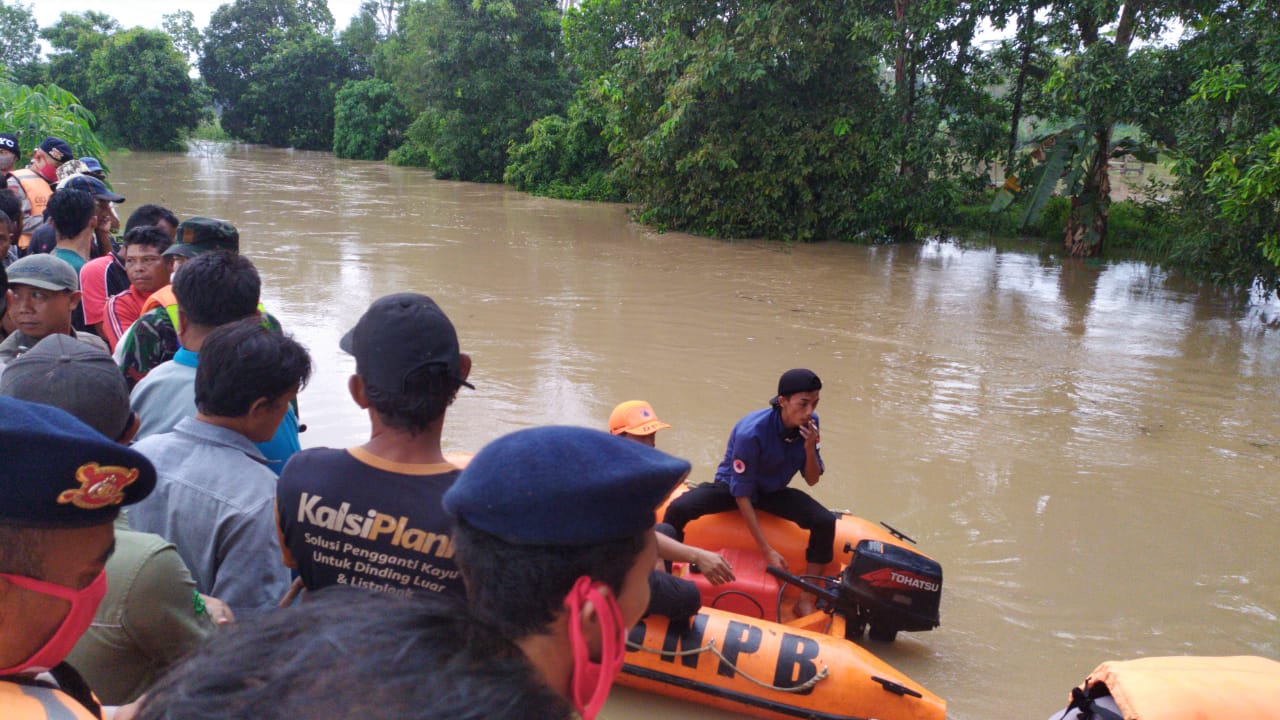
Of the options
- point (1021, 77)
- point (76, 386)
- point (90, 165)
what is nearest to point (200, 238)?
point (76, 386)

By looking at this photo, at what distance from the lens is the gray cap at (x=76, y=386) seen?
2162mm

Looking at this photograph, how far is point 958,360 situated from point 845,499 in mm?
3576

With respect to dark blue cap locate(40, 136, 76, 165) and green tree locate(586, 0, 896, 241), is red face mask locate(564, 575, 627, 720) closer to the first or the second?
dark blue cap locate(40, 136, 76, 165)

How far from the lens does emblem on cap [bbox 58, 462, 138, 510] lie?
1.27 metres

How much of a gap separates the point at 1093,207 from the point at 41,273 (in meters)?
15.4

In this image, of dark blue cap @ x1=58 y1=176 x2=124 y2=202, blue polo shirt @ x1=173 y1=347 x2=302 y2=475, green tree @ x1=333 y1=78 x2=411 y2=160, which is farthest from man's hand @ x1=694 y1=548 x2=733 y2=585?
green tree @ x1=333 y1=78 x2=411 y2=160

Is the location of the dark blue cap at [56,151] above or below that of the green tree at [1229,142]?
below

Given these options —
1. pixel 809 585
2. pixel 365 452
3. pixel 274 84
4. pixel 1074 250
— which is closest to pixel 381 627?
pixel 365 452

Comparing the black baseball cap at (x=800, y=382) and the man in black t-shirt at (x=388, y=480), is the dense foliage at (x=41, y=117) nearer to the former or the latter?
the black baseball cap at (x=800, y=382)

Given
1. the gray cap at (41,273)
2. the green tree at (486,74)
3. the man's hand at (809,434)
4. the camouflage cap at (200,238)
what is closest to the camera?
the gray cap at (41,273)

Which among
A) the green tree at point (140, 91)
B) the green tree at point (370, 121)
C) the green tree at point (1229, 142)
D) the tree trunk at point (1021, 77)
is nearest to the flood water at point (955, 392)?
the green tree at point (1229, 142)

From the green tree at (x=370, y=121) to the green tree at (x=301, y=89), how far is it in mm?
7162

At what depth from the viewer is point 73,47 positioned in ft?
131

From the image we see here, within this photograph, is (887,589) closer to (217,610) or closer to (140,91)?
(217,610)
